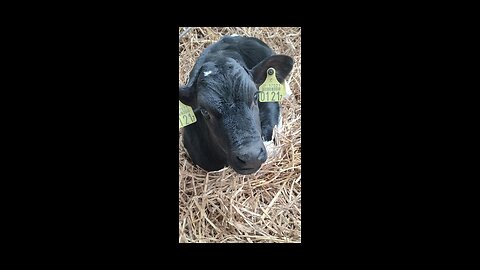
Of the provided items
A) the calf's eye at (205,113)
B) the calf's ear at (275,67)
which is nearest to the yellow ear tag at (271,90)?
the calf's ear at (275,67)

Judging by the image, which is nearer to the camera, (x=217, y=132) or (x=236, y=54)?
(x=217, y=132)

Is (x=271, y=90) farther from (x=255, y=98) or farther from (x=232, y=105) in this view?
(x=232, y=105)

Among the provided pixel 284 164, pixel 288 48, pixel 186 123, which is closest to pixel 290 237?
pixel 284 164

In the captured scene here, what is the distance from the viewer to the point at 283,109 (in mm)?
3449

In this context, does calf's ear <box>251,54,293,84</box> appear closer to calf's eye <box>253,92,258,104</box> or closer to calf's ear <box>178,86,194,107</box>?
calf's eye <box>253,92,258,104</box>

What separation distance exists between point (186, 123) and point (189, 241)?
31.3 inches

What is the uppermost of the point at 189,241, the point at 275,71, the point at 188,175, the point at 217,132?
the point at 275,71

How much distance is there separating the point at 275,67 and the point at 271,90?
0.16 metres

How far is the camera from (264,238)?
337 centimetres

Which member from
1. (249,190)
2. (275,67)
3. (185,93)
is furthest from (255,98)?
(249,190)

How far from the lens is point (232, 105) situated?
3166mm

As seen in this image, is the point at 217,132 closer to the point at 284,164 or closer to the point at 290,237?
the point at 284,164

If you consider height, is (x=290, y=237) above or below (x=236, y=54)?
below

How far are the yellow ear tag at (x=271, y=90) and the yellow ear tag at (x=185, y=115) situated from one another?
464 mm
